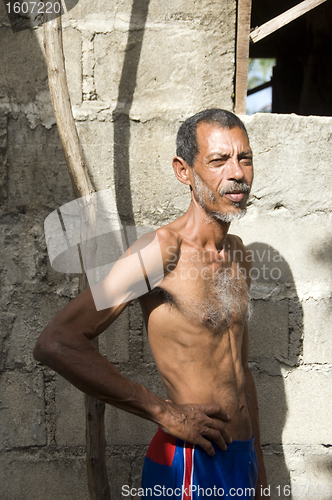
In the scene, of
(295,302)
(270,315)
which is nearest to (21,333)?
(270,315)

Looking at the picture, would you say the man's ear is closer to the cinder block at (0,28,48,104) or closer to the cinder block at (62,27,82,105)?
the cinder block at (62,27,82,105)

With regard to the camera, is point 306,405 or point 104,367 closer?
point 104,367

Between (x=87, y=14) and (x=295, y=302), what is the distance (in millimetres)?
1926

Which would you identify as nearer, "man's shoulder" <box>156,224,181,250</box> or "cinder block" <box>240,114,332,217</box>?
"man's shoulder" <box>156,224,181,250</box>

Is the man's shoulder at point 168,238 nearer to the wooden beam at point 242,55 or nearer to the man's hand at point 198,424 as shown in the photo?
the man's hand at point 198,424

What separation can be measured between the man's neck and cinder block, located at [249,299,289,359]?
71cm

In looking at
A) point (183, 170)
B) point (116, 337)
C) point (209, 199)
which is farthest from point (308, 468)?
point (183, 170)

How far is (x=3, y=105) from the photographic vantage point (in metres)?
2.17

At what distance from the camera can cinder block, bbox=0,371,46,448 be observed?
219 cm

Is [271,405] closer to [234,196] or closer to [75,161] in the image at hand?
[234,196]

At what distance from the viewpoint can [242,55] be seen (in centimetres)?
227

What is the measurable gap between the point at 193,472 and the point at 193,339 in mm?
477
